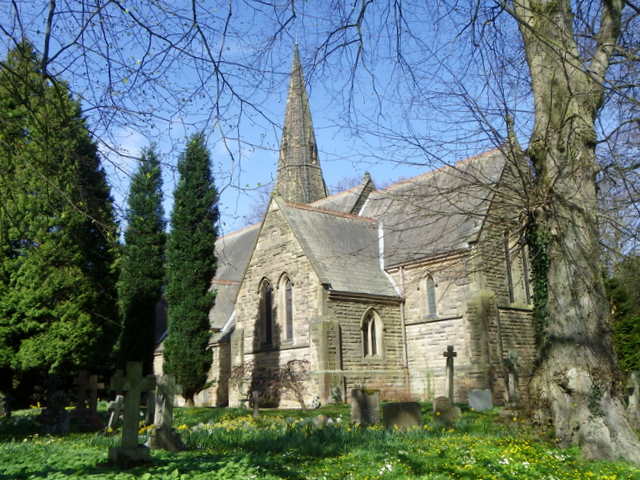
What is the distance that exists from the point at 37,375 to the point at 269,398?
30.4 feet

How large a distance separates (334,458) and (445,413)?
223 inches

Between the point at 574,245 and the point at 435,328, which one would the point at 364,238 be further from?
the point at 574,245

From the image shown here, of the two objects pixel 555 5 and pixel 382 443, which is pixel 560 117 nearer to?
pixel 555 5

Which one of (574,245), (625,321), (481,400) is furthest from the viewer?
(625,321)

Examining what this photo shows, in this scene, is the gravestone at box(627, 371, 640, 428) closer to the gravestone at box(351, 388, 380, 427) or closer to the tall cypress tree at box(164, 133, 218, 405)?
the gravestone at box(351, 388, 380, 427)

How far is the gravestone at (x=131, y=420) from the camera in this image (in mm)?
7465

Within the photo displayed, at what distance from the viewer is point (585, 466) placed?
25.6 feet

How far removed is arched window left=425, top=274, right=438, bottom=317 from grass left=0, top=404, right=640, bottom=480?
39.6 feet

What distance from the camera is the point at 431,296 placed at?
23.4 meters

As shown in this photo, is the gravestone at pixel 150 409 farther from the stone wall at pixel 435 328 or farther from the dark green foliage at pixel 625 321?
the dark green foliage at pixel 625 321

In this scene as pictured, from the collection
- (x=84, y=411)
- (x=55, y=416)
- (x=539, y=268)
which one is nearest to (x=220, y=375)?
(x=84, y=411)

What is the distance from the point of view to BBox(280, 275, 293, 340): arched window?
23688mm

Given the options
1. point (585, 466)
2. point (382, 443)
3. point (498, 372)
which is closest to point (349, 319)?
point (498, 372)

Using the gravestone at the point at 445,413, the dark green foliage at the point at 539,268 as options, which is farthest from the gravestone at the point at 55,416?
the dark green foliage at the point at 539,268
